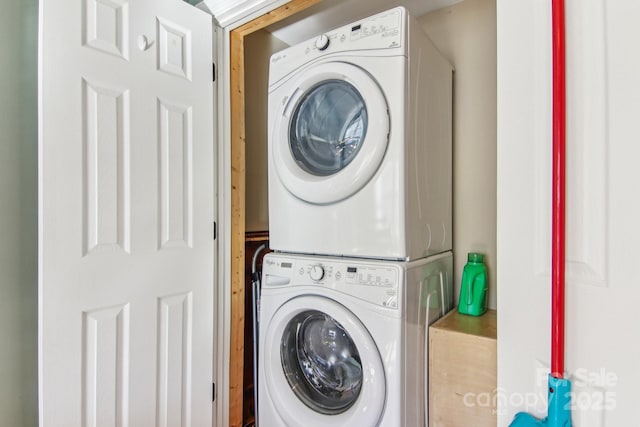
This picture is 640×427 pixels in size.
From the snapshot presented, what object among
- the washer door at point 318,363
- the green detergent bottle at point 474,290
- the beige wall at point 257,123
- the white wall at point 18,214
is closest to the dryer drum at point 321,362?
the washer door at point 318,363

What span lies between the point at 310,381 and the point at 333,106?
115 cm

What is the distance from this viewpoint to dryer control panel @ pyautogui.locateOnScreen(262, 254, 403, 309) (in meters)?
1.15

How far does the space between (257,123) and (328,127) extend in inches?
29.9

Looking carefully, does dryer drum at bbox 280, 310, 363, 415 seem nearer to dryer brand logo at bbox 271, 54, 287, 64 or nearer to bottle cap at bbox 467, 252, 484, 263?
bottle cap at bbox 467, 252, 484, 263

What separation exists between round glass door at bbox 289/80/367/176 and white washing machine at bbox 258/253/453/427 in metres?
0.41

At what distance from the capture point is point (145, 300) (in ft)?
4.47

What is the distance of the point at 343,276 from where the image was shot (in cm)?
125

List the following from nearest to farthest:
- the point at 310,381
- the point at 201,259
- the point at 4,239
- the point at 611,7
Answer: the point at 611,7 < the point at 4,239 < the point at 310,381 < the point at 201,259

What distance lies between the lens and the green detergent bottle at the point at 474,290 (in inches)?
58.7

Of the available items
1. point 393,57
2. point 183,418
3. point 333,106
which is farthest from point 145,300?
point 393,57

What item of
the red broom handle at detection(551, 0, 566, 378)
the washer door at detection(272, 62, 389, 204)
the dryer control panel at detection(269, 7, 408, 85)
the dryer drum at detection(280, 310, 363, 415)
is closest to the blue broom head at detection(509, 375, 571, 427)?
the red broom handle at detection(551, 0, 566, 378)

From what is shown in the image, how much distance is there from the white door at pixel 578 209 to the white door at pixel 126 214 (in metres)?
1.22

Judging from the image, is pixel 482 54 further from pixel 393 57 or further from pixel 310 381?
pixel 310 381

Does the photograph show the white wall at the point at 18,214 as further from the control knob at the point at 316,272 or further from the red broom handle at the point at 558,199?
the red broom handle at the point at 558,199
